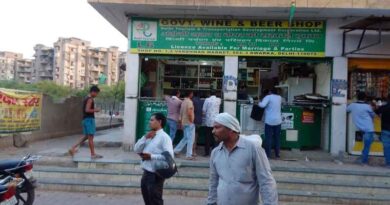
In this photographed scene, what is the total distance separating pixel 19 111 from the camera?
490 inches

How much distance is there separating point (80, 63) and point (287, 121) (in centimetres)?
11663

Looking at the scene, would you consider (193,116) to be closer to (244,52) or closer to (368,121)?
(244,52)

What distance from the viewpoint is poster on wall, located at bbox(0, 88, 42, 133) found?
11719mm

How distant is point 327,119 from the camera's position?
11547mm

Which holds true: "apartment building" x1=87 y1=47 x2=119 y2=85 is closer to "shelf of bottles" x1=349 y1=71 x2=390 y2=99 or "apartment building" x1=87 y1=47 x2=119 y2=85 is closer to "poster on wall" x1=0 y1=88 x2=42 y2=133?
"poster on wall" x1=0 y1=88 x2=42 y2=133

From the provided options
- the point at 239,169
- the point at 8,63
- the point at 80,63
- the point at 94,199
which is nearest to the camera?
the point at 239,169

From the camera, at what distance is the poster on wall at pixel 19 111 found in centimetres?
1172

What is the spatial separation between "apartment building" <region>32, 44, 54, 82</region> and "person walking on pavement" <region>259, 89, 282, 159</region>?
121 m

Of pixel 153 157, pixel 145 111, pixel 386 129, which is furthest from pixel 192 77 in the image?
pixel 153 157

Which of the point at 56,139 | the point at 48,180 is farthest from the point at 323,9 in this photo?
the point at 56,139

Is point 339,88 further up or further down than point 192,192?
further up

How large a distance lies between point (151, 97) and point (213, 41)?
Result: 2245mm

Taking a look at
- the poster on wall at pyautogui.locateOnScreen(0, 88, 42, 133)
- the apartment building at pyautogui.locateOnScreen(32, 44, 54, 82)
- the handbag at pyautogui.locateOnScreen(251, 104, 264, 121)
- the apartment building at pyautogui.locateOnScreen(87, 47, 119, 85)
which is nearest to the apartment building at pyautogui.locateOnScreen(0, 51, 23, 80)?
the apartment building at pyautogui.locateOnScreen(32, 44, 54, 82)

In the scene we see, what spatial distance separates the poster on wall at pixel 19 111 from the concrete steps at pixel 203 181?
122 inches
